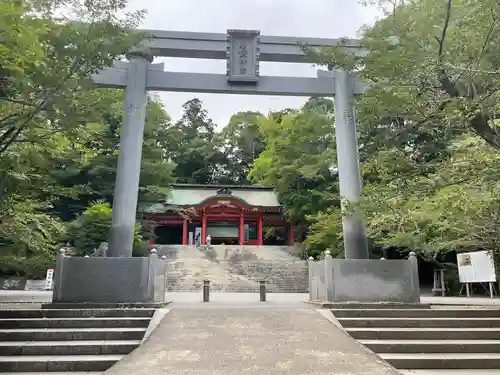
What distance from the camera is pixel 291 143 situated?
23.3 m

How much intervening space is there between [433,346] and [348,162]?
15.6 ft

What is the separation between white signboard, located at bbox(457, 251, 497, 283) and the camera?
13172 millimetres

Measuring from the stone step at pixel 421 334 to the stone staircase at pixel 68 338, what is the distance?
3.22m

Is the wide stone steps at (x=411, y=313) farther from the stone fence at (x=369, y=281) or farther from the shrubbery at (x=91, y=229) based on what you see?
the shrubbery at (x=91, y=229)

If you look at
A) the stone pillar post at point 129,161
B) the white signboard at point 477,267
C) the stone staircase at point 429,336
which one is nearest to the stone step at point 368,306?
the stone staircase at point 429,336

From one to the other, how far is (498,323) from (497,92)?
3.68m

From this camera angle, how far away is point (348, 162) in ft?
31.7

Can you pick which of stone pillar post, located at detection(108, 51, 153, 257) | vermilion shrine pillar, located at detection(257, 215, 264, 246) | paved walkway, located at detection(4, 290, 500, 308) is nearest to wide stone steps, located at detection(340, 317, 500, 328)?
paved walkway, located at detection(4, 290, 500, 308)

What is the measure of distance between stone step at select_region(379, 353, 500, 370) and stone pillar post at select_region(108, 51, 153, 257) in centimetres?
546

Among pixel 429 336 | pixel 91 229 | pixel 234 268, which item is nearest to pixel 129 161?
pixel 429 336

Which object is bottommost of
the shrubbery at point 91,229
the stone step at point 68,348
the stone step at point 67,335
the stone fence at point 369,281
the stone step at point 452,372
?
the stone step at point 452,372

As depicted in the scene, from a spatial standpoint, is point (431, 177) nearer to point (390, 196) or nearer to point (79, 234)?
point (390, 196)

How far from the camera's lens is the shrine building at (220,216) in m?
26.6

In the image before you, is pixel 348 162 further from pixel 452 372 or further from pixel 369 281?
pixel 452 372
